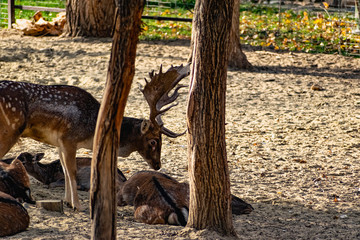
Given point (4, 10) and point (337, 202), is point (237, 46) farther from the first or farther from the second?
point (4, 10)

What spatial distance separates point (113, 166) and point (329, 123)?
5716mm

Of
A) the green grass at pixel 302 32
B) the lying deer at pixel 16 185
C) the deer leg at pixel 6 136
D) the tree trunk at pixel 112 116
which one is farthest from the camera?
the green grass at pixel 302 32

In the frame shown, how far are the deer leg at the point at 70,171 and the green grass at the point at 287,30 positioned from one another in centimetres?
865

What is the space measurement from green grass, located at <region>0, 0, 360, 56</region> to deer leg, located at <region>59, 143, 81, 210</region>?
8.65 meters

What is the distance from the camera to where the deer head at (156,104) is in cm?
655

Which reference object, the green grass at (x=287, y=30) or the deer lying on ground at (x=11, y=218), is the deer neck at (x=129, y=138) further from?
the green grass at (x=287, y=30)

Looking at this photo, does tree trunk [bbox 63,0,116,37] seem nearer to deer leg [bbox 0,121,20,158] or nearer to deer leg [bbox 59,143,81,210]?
deer leg [bbox 59,143,81,210]

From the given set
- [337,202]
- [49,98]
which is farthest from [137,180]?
[337,202]

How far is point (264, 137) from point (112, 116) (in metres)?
4.82

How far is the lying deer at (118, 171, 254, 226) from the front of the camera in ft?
18.3

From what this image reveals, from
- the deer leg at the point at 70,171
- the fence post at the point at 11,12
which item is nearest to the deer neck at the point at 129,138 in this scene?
the deer leg at the point at 70,171

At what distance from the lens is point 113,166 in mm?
4035

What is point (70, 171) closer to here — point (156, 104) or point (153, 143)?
point (153, 143)

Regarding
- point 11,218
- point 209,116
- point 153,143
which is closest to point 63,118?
point 153,143
